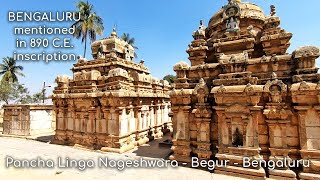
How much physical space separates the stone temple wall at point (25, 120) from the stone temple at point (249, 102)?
15243mm

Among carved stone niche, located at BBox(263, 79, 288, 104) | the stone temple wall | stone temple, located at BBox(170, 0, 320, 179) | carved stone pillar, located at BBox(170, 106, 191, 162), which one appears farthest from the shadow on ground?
the stone temple wall

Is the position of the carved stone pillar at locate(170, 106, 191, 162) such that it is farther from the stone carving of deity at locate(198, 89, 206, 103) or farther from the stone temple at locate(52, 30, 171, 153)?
the stone temple at locate(52, 30, 171, 153)

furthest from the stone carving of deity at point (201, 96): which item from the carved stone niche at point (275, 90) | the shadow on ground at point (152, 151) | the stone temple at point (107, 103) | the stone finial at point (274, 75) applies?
the stone temple at point (107, 103)

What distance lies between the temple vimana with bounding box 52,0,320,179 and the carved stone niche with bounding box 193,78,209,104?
4cm

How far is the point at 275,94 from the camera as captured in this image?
7.18m

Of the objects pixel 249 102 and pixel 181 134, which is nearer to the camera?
pixel 249 102

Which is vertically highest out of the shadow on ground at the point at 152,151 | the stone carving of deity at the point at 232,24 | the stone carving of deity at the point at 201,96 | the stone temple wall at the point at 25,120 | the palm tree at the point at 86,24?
the palm tree at the point at 86,24

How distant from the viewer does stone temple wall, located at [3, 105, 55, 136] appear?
17875 millimetres

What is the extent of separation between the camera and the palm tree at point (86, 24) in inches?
1000

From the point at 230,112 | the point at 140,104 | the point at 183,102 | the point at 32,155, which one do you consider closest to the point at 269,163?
the point at 230,112

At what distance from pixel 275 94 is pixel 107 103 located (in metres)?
8.22

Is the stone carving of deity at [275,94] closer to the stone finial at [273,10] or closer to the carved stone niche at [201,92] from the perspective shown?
the carved stone niche at [201,92]

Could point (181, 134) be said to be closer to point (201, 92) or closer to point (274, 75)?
point (201, 92)

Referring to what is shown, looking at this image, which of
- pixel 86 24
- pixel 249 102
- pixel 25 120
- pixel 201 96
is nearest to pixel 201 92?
pixel 201 96
